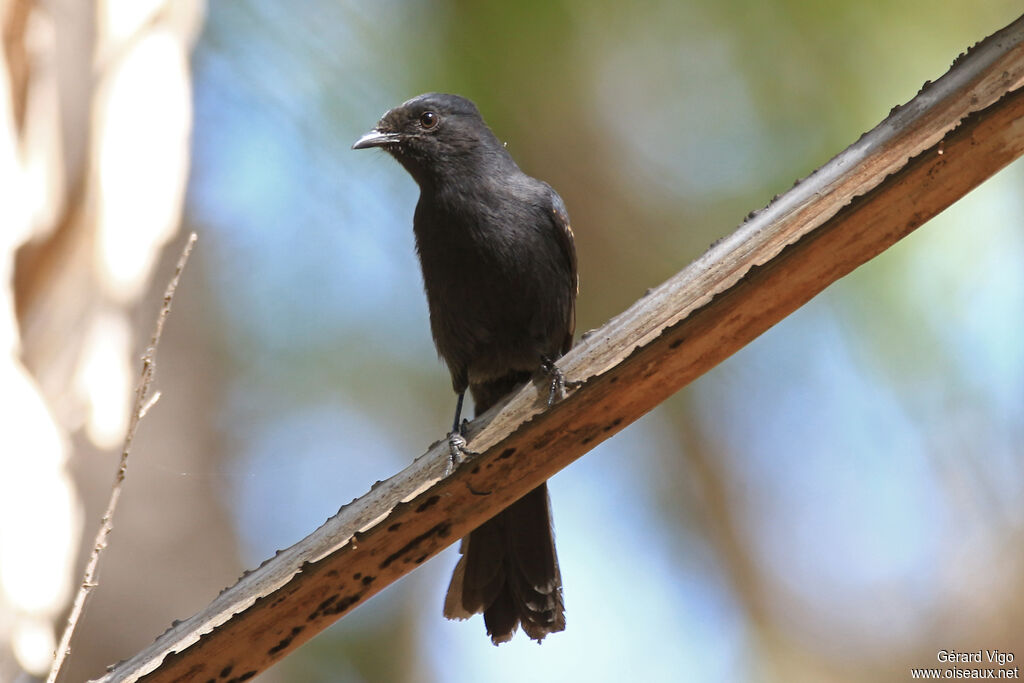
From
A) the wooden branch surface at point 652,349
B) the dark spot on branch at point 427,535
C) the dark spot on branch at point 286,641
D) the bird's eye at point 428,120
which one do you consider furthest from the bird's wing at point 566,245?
the dark spot on branch at point 286,641

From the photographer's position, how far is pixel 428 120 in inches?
175

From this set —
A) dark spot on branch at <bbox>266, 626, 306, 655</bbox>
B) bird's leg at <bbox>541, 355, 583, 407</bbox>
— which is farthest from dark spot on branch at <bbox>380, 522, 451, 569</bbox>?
bird's leg at <bbox>541, 355, 583, 407</bbox>

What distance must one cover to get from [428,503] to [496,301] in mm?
1467

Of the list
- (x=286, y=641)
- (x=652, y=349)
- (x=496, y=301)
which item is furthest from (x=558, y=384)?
(x=496, y=301)

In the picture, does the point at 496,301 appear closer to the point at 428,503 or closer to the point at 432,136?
the point at 432,136

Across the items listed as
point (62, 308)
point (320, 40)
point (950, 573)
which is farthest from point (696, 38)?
point (62, 308)

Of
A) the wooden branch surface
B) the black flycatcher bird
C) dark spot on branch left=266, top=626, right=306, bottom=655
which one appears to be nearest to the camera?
the wooden branch surface

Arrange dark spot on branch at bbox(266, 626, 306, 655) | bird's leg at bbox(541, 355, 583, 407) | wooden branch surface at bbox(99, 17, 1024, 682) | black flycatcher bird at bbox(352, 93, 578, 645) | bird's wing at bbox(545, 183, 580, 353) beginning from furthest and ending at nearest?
bird's wing at bbox(545, 183, 580, 353), black flycatcher bird at bbox(352, 93, 578, 645), bird's leg at bbox(541, 355, 583, 407), dark spot on branch at bbox(266, 626, 306, 655), wooden branch surface at bbox(99, 17, 1024, 682)

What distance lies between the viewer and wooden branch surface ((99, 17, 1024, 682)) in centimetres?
230

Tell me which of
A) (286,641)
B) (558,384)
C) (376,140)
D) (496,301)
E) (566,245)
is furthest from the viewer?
(376,140)

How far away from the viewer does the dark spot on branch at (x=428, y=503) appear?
2625 millimetres

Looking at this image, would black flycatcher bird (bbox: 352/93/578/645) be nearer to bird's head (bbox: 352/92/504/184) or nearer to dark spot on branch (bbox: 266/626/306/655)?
bird's head (bbox: 352/92/504/184)

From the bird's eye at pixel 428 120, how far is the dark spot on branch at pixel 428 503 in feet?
7.57

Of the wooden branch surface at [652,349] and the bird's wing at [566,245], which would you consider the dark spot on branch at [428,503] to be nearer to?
the wooden branch surface at [652,349]
